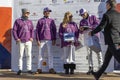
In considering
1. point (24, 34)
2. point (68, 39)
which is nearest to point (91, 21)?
point (68, 39)

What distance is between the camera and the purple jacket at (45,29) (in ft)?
37.5

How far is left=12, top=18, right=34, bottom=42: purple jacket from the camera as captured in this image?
11.3 meters

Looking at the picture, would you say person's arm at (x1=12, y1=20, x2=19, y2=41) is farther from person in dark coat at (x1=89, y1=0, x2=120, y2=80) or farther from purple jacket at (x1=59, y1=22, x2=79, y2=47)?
person in dark coat at (x1=89, y1=0, x2=120, y2=80)

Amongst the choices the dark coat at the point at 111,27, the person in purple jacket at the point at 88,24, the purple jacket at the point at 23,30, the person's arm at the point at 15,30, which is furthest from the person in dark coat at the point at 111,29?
the person's arm at the point at 15,30

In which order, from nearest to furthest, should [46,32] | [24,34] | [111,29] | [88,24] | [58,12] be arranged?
[111,29]
[88,24]
[24,34]
[46,32]
[58,12]

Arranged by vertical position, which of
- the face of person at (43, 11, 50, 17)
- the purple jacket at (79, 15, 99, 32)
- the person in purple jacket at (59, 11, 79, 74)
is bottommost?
the person in purple jacket at (59, 11, 79, 74)

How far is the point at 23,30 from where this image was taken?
37.2ft

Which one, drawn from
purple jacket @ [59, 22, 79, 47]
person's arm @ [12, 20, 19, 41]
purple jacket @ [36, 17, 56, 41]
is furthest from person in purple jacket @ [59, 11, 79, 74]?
person's arm @ [12, 20, 19, 41]

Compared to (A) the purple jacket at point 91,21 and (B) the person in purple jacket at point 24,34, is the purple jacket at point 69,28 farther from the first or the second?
(B) the person in purple jacket at point 24,34

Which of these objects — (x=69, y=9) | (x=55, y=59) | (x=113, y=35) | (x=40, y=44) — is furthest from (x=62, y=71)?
(x=113, y=35)

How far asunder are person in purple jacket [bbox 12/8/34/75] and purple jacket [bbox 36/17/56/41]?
22 cm

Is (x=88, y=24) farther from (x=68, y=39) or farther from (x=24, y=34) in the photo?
(x=24, y=34)

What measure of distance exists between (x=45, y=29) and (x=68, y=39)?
0.78 m

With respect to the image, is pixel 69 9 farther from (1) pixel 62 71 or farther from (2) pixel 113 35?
(2) pixel 113 35
